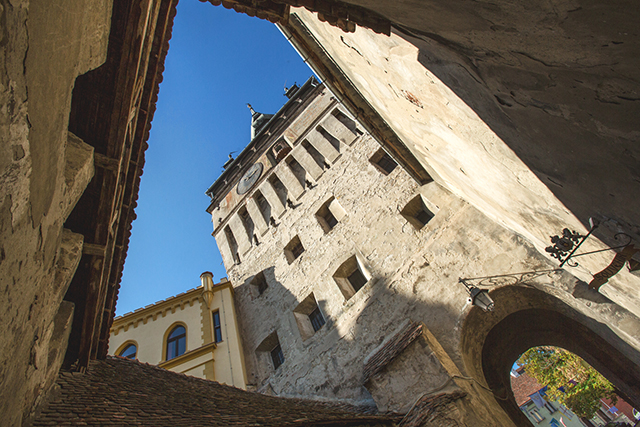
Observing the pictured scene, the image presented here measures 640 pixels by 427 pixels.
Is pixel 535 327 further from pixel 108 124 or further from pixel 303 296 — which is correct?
pixel 108 124

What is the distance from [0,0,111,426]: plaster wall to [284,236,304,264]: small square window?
9703mm

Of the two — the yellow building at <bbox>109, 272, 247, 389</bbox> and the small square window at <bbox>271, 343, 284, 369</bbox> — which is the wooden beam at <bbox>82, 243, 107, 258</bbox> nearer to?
the yellow building at <bbox>109, 272, 247, 389</bbox>

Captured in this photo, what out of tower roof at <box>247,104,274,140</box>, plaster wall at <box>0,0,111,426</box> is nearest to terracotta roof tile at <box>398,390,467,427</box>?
plaster wall at <box>0,0,111,426</box>

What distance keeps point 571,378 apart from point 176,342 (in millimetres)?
17959

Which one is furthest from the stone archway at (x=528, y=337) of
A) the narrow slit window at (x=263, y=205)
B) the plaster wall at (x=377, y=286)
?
the narrow slit window at (x=263, y=205)

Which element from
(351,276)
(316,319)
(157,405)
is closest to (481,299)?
Result: (351,276)

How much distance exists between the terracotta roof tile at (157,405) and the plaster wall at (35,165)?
86 cm

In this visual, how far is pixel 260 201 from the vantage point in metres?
17.0

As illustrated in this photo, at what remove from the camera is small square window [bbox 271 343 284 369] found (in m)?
11.5

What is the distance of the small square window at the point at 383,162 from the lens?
1251 cm

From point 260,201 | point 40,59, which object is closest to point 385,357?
point 40,59

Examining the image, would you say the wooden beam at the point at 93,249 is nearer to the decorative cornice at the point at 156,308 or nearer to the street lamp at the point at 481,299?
the street lamp at the point at 481,299

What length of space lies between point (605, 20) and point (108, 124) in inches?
178

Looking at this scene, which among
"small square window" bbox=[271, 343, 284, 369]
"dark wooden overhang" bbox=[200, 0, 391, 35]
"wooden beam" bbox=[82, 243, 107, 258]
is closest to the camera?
"dark wooden overhang" bbox=[200, 0, 391, 35]
